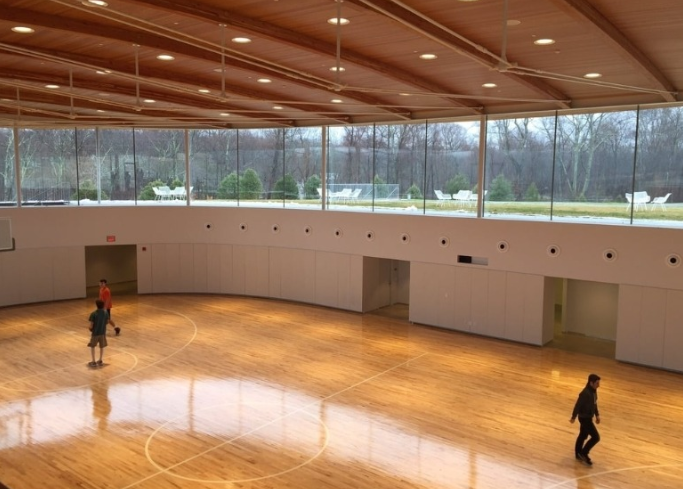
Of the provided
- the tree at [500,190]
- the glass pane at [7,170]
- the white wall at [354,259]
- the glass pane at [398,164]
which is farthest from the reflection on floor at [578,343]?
the glass pane at [7,170]

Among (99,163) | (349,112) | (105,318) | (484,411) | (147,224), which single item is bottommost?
(484,411)

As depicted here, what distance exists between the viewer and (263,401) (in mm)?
11352

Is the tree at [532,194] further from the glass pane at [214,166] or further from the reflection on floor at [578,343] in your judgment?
the glass pane at [214,166]

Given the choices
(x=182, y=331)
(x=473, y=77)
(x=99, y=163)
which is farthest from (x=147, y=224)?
(x=473, y=77)

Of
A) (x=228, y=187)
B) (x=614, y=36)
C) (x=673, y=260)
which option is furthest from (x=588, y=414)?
(x=228, y=187)

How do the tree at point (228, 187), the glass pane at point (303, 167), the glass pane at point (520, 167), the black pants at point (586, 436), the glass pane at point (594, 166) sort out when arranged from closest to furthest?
the black pants at point (586, 436) → the glass pane at point (594, 166) → the glass pane at point (520, 167) → the glass pane at point (303, 167) → the tree at point (228, 187)

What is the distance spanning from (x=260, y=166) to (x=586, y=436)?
15349 millimetres

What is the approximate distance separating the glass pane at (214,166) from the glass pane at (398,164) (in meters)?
5.98

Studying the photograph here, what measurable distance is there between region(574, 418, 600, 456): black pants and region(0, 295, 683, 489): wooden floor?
0.91ft

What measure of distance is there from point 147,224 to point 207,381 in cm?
→ 1077

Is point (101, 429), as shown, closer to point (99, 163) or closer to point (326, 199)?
point (326, 199)

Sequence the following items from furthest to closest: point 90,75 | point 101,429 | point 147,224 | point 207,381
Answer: point 147,224 < point 90,75 < point 207,381 < point 101,429

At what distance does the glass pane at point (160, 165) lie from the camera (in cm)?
2192

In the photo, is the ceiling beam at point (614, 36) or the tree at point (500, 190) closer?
the ceiling beam at point (614, 36)
